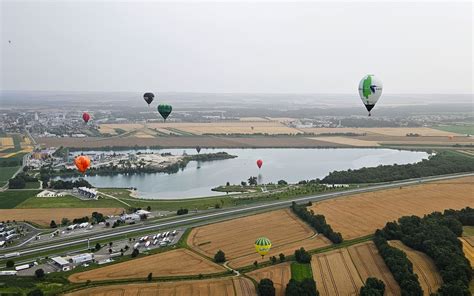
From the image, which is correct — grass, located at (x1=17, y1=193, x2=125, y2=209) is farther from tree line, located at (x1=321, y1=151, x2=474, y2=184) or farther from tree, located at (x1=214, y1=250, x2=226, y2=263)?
tree line, located at (x1=321, y1=151, x2=474, y2=184)

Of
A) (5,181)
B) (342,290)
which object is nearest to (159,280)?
(342,290)

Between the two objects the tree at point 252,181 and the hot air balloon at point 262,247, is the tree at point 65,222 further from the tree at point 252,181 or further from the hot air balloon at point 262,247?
the tree at point 252,181

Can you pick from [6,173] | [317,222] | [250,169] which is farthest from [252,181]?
[6,173]

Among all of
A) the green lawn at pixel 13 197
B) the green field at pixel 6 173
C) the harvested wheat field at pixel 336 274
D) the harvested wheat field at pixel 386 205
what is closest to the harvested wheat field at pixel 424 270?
the harvested wheat field at pixel 336 274

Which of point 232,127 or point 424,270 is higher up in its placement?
point 232,127

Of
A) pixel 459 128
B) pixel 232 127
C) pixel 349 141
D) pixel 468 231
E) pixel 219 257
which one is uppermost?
pixel 459 128

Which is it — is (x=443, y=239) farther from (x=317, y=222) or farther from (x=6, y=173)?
(x=6, y=173)

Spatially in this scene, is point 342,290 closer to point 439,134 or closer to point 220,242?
point 220,242
